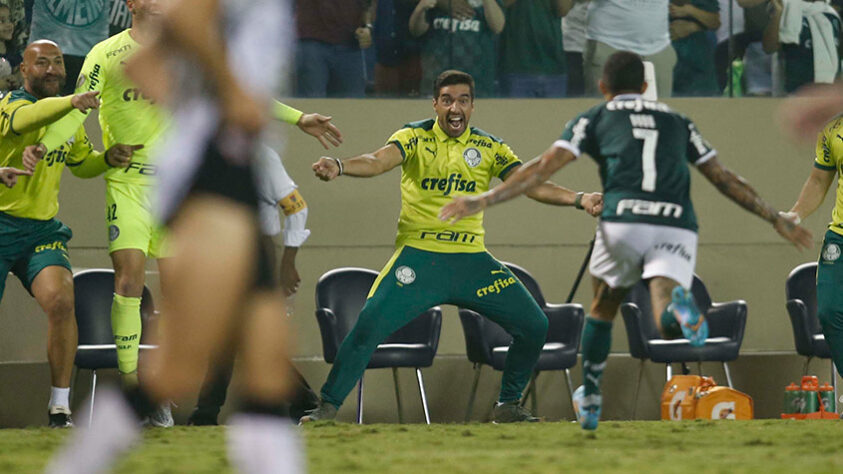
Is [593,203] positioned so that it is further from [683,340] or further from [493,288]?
[683,340]

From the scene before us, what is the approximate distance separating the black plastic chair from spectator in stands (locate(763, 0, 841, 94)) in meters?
4.16

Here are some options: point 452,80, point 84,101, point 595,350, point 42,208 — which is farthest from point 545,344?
point 84,101

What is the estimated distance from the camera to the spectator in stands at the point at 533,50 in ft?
34.7

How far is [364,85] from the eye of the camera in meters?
10.5

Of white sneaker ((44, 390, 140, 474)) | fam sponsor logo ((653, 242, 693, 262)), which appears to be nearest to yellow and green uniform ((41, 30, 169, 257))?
fam sponsor logo ((653, 242, 693, 262))

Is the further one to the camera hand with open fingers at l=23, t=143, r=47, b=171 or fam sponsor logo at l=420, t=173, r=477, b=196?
fam sponsor logo at l=420, t=173, r=477, b=196

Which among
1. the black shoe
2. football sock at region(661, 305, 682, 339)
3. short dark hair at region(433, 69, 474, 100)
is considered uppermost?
short dark hair at region(433, 69, 474, 100)

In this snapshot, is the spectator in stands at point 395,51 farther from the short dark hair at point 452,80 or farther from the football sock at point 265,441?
the football sock at point 265,441

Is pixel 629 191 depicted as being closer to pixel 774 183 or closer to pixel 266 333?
pixel 266 333

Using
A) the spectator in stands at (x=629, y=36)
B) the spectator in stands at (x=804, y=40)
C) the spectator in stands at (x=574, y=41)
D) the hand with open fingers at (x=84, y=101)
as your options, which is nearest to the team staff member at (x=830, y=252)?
the spectator in stands at (x=629, y=36)

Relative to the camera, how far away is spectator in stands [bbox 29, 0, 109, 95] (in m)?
9.83

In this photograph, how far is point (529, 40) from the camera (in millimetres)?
10602

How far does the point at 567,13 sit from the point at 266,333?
784 centimetres

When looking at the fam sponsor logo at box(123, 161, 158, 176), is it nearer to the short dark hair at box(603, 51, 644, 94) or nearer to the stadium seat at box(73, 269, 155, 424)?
the stadium seat at box(73, 269, 155, 424)
